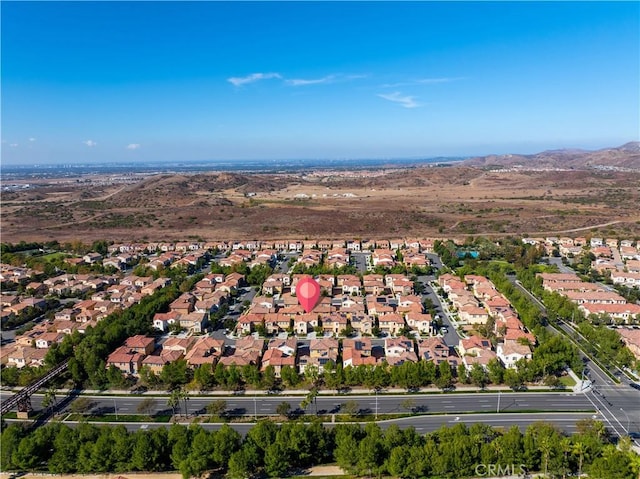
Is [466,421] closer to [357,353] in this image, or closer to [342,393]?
[342,393]

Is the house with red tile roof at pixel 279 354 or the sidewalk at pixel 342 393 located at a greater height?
the house with red tile roof at pixel 279 354

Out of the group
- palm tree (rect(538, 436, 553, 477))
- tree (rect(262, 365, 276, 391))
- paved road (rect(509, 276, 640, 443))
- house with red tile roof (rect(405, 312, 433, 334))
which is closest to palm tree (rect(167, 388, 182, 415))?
tree (rect(262, 365, 276, 391))

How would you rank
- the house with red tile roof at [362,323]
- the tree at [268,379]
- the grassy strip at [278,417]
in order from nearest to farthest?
the grassy strip at [278,417] < the tree at [268,379] < the house with red tile roof at [362,323]

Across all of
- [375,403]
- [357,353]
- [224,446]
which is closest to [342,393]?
[375,403]

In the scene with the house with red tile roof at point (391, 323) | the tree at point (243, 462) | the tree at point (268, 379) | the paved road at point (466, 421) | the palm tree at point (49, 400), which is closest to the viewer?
the tree at point (243, 462)

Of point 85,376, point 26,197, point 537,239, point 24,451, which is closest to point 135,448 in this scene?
point 24,451

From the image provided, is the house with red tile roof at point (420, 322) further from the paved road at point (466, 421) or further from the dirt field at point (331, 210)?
the dirt field at point (331, 210)

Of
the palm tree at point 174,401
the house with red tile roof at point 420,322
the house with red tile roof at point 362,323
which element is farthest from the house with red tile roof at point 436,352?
the palm tree at point 174,401

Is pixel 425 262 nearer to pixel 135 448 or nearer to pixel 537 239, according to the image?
pixel 537 239

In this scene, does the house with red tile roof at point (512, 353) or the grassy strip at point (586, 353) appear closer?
the grassy strip at point (586, 353)
